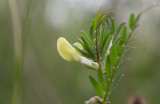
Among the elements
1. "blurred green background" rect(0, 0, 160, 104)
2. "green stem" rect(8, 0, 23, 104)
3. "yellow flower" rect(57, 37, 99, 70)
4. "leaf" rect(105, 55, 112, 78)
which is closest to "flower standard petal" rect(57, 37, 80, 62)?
"yellow flower" rect(57, 37, 99, 70)

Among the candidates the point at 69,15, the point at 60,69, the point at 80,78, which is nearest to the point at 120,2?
the point at 69,15

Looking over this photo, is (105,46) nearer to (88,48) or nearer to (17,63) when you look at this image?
(88,48)

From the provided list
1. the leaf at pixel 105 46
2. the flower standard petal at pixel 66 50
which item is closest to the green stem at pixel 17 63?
the flower standard petal at pixel 66 50

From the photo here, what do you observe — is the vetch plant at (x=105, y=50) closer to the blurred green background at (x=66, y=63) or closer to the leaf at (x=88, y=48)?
the leaf at (x=88, y=48)

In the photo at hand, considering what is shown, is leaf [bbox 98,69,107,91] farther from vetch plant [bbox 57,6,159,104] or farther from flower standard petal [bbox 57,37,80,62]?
flower standard petal [bbox 57,37,80,62]

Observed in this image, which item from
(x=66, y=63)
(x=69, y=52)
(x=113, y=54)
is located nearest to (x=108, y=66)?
(x=113, y=54)

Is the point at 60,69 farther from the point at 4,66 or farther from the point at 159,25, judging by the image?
the point at 159,25

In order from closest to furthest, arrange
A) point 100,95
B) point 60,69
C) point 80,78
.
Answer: point 100,95 → point 80,78 → point 60,69
